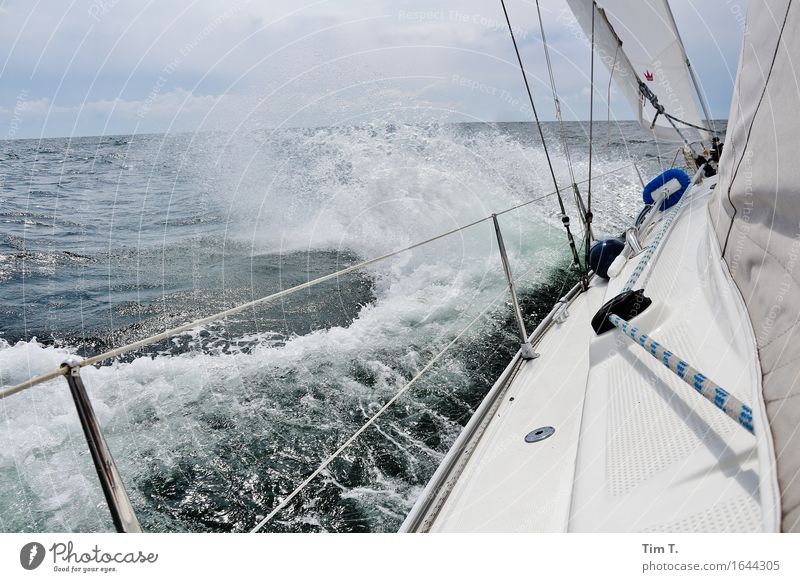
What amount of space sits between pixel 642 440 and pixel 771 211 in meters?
0.63

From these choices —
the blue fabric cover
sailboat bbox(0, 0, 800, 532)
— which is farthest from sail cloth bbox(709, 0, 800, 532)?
the blue fabric cover

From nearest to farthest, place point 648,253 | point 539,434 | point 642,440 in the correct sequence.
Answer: point 642,440 → point 539,434 → point 648,253

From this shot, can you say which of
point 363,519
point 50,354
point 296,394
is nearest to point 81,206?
point 50,354

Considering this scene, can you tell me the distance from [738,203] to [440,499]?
4.09 ft

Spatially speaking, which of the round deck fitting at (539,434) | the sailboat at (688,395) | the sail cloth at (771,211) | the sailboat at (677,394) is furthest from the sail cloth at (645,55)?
the round deck fitting at (539,434)

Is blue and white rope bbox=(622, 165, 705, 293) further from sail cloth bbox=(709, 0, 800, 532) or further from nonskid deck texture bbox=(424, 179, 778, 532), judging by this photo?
sail cloth bbox=(709, 0, 800, 532)

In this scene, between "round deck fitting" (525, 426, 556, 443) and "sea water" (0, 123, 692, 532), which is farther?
"sea water" (0, 123, 692, 532)

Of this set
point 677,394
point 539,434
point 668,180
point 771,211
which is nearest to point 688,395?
point 677,394

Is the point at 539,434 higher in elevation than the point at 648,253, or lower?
lower

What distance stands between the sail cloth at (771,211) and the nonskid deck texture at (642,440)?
0.03 metres

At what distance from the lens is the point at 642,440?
111 cm

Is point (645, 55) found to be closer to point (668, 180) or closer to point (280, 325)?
point (668, 180)

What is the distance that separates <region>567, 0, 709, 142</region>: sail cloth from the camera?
4.07 m

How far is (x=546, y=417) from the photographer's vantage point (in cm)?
181
